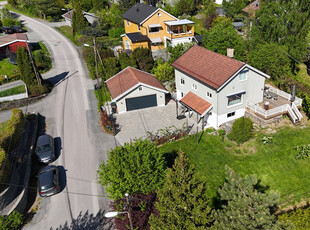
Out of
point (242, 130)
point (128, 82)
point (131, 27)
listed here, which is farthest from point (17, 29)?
point (242, 130)

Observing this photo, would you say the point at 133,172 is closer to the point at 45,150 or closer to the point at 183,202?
the point at 183,202

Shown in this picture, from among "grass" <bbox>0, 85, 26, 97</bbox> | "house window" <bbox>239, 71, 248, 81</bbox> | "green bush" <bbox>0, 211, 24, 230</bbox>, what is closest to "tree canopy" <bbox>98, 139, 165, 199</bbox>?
"green bush" <bbox>0, 211, 24, 230</bbox>

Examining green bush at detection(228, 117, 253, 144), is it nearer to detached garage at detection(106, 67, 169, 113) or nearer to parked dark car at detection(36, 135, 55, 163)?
detached garage at detection(106, 67, 169, 113)

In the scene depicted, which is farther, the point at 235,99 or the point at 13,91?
the point at 13,91

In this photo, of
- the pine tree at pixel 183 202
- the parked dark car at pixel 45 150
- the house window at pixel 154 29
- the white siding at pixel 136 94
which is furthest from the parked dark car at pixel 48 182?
the house window at pixel 154 29

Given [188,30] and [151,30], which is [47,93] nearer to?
[151,30]

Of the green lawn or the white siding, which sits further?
the white siding
